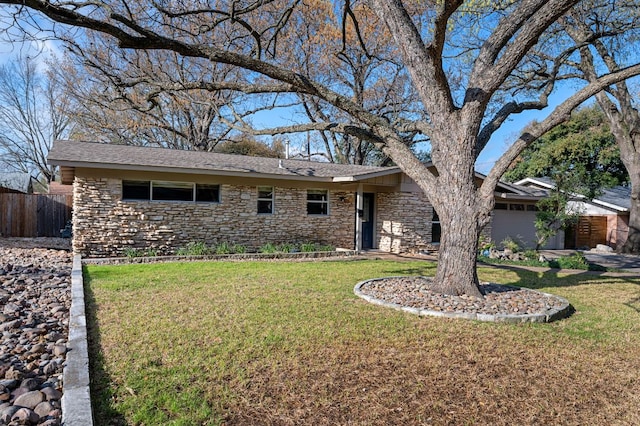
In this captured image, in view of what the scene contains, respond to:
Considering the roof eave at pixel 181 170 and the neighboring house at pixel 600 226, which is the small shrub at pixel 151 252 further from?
the neighboring house at pixel 600 226

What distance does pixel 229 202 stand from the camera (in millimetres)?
12117

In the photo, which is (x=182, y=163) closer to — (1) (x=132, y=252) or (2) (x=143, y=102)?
(1) (x=132, y=252)

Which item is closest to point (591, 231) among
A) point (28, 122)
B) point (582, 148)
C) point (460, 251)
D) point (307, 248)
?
point (582, 148)

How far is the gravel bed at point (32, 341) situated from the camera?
2.84 m

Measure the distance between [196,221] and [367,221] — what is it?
19.9 ft

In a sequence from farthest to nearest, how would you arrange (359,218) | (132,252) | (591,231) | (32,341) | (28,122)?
(28,122)
(591,231)
(359,218)
(132,252)
(32,341)

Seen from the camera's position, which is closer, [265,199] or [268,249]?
[268,249]

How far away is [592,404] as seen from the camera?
10.1 ft

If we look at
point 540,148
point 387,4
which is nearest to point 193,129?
point 387,4

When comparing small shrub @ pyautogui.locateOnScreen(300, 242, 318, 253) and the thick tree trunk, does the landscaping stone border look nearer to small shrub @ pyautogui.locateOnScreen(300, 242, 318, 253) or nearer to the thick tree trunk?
small shrub @ pyautogui.locateOnScreen(300, 242, 318, 253)

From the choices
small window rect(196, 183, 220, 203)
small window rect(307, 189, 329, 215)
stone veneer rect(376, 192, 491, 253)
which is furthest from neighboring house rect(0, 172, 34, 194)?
stone veneer rect(376, 192, 491, 253)

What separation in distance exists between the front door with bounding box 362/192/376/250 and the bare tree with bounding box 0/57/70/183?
22.0m

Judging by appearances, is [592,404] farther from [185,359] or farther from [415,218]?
[415,218]

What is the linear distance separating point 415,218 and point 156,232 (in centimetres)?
836
